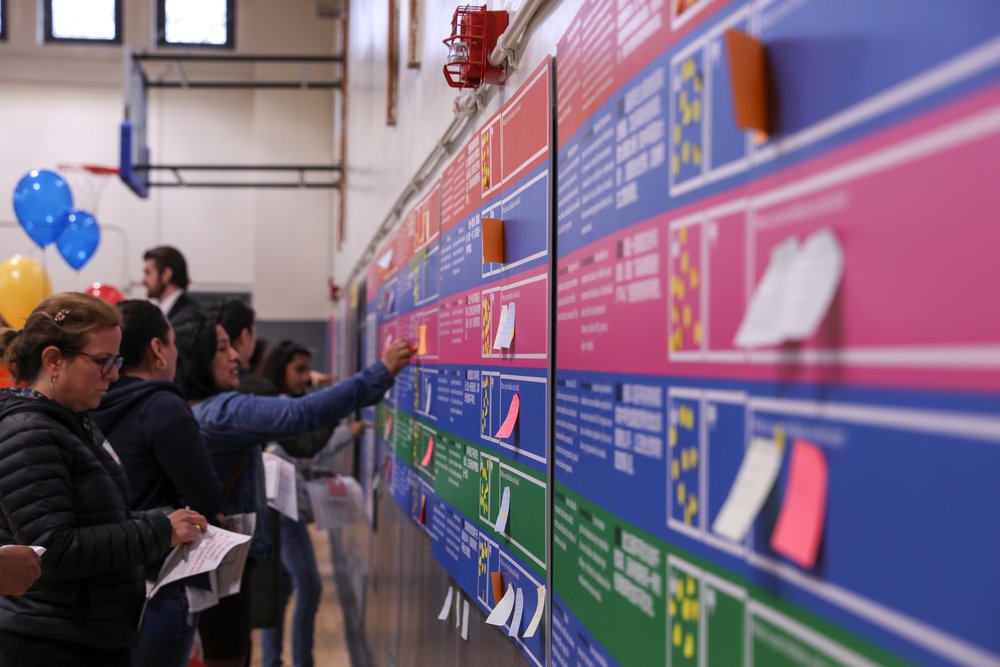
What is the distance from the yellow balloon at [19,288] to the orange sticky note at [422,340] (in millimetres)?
4520

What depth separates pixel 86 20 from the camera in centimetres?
1249

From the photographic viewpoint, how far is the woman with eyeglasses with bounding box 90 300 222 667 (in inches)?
94.6

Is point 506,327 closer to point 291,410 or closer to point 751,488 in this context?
point 751,488

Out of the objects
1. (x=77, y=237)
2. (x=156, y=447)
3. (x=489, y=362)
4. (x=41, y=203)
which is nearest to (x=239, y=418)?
(x=156, y=447)

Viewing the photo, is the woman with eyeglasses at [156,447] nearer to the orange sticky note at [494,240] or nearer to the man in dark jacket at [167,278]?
the orange sticky note at [494,240]

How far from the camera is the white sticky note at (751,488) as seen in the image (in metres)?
0.67

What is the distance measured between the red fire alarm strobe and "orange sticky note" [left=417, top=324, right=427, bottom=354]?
951 mm

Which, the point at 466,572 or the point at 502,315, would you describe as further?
the point at 466,572

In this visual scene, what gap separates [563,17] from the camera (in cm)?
133

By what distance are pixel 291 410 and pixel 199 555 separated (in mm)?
614

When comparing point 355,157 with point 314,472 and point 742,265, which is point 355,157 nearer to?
point 314,472

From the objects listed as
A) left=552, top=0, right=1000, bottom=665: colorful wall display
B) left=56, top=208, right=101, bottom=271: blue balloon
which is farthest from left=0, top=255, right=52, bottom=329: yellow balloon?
left=552, top=0, right=1000, bottom=665: colorful wall display

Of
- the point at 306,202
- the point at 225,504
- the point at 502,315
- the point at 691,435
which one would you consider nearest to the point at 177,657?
the point at 225,504

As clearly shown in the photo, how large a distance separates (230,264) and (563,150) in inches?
464
